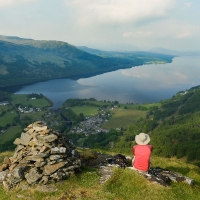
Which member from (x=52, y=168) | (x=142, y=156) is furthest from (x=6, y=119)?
(x=142, y=156)

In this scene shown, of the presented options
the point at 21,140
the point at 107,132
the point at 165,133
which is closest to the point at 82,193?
the point at 21,140

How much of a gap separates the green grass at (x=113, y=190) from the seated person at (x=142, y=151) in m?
0.84

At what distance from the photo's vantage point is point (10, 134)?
155 meters

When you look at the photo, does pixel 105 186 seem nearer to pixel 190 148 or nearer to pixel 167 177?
pixel 167 177

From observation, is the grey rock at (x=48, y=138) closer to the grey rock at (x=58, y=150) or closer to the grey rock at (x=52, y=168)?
the grey rock at (x=58, y=150)

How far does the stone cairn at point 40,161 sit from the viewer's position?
16.6 m

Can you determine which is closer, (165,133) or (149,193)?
(149,193)

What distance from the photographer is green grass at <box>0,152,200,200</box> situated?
14.7 meters

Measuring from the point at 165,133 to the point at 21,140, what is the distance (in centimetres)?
13860

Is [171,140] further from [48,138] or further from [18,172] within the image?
[18,172]

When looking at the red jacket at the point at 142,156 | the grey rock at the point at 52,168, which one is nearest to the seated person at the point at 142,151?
the red jacket at the point at 142,156

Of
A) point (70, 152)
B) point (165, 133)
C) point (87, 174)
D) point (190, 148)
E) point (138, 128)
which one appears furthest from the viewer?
point (138, 128)

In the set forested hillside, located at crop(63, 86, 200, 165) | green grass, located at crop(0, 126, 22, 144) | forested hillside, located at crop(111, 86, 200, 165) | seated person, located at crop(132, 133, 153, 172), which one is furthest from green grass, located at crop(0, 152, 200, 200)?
green grass, located at crop(0, 126, 22, 144)

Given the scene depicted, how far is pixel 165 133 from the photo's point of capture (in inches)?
5851
